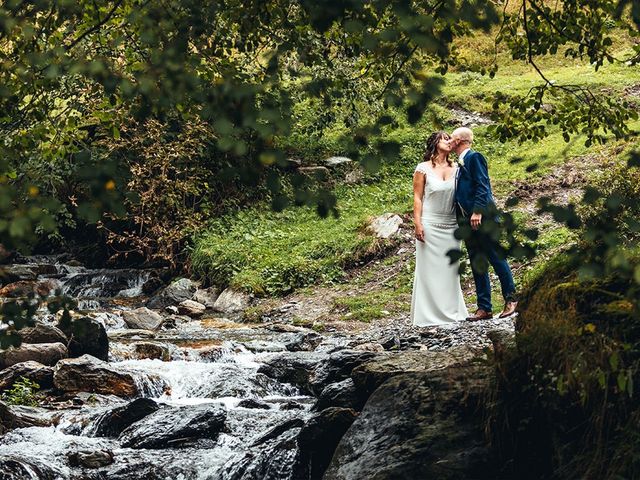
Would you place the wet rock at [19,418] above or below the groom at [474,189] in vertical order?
below

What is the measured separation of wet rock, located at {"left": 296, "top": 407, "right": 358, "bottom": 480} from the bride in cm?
356

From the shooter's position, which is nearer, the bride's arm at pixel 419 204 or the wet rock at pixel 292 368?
the bride's arm at pixel 419 204

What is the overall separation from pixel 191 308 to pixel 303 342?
514 cm

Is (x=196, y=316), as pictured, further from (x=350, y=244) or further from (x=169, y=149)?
(x=169, y=149)

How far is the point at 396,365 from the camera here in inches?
328

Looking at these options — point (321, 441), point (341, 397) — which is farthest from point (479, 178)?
point (321, 441)

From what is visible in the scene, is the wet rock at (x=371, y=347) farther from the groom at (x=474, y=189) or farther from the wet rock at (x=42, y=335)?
the wet rock at (x=42, y=335)

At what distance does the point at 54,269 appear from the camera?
2348 centimetres

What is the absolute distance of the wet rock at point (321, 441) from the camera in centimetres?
798

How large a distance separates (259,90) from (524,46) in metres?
6.62

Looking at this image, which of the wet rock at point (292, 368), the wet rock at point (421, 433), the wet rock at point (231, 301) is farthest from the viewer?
the wet rock at point (231, 301)

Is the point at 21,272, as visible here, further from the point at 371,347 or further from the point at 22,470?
the point at 22,470

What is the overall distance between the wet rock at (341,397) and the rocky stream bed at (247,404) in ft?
0.05

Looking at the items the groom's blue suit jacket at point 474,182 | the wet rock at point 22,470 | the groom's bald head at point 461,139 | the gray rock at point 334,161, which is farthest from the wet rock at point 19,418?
the gray rock at point 334,161
